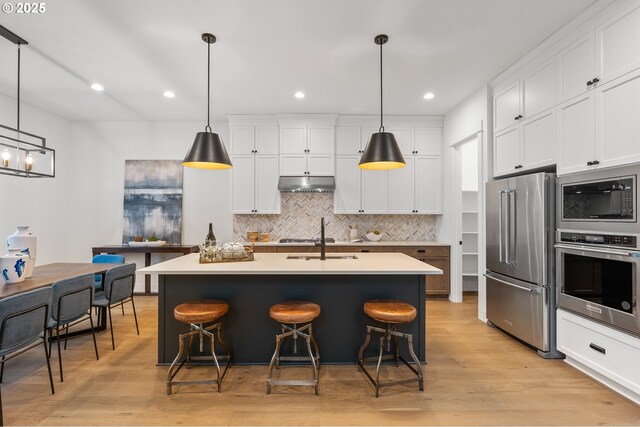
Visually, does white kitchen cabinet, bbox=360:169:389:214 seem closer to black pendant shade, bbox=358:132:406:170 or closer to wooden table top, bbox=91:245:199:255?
black pendant shade, bbox=358:132:406:170

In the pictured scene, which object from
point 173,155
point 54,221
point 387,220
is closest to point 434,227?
point 387,220

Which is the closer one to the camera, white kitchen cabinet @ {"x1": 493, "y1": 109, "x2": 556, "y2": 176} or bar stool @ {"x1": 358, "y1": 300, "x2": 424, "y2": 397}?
bar stool @ {"x1": 358, "y1": 300, "x2": 424, "y2": 397}

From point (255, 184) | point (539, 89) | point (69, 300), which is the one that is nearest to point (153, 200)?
point (255, 184)

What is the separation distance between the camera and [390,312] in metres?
→ 2.22

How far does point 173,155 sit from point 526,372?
18.5 feet

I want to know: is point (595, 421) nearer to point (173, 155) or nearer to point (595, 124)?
point (595, 124)

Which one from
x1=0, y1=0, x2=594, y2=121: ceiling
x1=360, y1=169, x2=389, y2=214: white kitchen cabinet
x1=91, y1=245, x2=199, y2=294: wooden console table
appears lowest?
x1=91, y1=245, x2=199, y2=294: wooden console table

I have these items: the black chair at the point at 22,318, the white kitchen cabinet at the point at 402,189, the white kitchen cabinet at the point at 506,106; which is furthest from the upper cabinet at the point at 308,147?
the black chair at the point at 22,318

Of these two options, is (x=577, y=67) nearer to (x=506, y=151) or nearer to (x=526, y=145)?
(x=526, y=145)

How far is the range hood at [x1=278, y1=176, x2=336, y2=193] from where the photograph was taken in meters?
4.80

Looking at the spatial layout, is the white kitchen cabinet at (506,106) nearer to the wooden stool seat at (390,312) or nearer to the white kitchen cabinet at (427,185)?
the white kitchen cabinet at (427,185)

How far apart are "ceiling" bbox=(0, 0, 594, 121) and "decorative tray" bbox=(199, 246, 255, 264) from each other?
76.9 inches

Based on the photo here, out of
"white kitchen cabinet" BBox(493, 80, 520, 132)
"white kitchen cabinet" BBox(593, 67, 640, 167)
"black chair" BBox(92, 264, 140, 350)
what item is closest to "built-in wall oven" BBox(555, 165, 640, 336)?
"white kitchen cabinet" BBox(593, 67, 640, 167)

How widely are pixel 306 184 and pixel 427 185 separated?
204cm
